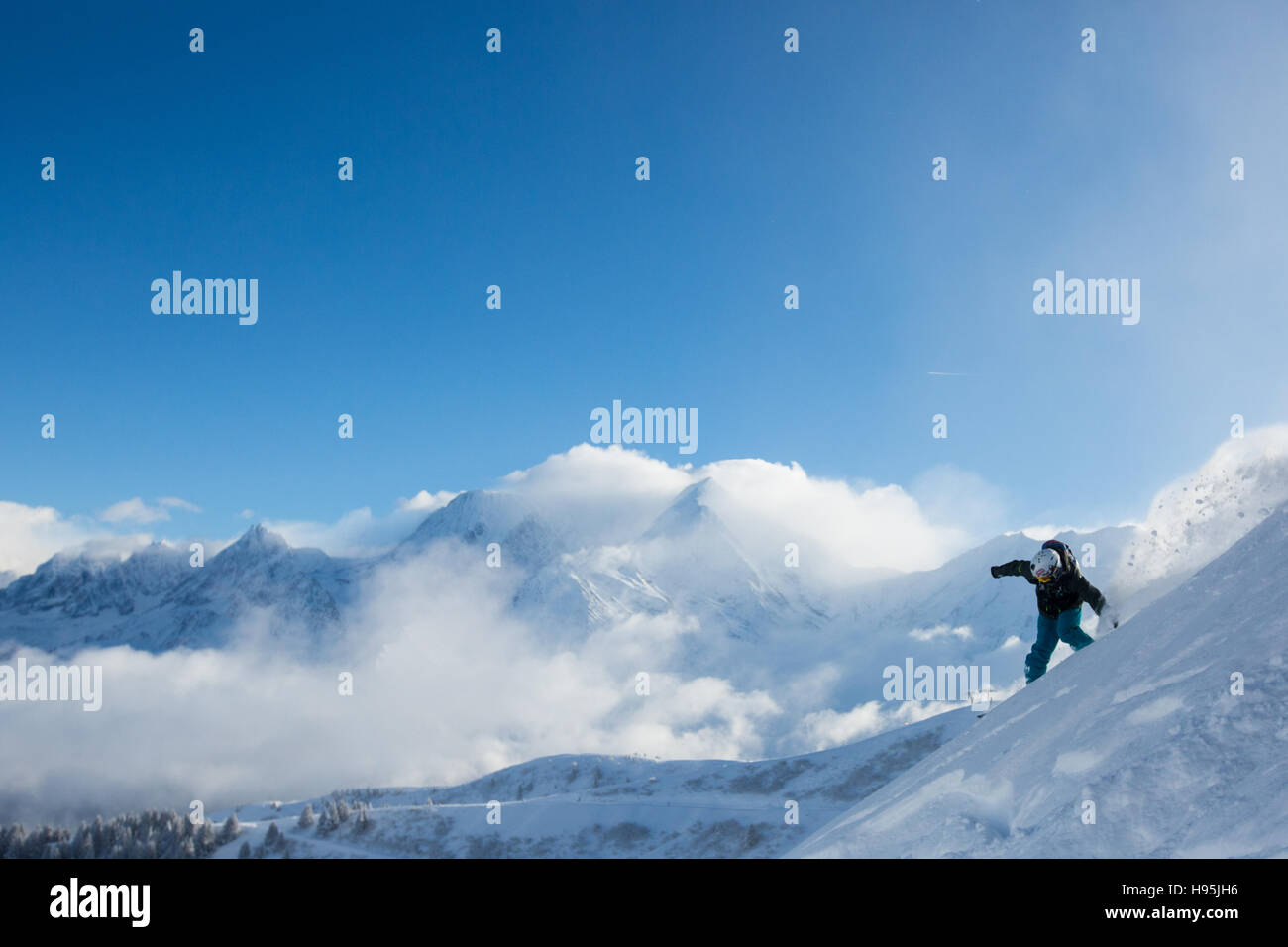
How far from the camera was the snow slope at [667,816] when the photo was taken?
10788 centimetres

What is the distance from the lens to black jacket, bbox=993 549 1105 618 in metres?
16.6

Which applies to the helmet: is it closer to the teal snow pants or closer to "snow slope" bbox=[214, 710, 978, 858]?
the teal snow pants

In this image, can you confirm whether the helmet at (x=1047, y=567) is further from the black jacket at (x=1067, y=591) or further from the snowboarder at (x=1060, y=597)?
the black jacket at (x=1067, y=591)

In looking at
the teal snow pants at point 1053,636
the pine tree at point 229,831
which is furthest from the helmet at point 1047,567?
the pine tree at point 229,831

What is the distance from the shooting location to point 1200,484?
19.1 meters

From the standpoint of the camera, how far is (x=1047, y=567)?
54.5 ft

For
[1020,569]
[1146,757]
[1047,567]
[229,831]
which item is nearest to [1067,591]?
[1047,567]

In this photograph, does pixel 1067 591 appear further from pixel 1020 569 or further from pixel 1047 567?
pixel 1020 569

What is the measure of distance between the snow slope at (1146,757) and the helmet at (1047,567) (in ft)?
15.6

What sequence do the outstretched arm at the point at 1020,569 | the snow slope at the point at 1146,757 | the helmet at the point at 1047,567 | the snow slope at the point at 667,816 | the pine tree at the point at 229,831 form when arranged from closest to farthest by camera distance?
the snow slope at the point at 1146,757 < the helmet at the point at 1047,567 < the outstretched arm at the point at 1020,569 < the snow slope at the point at 667,816 < the pine tree at the point at 229,831
